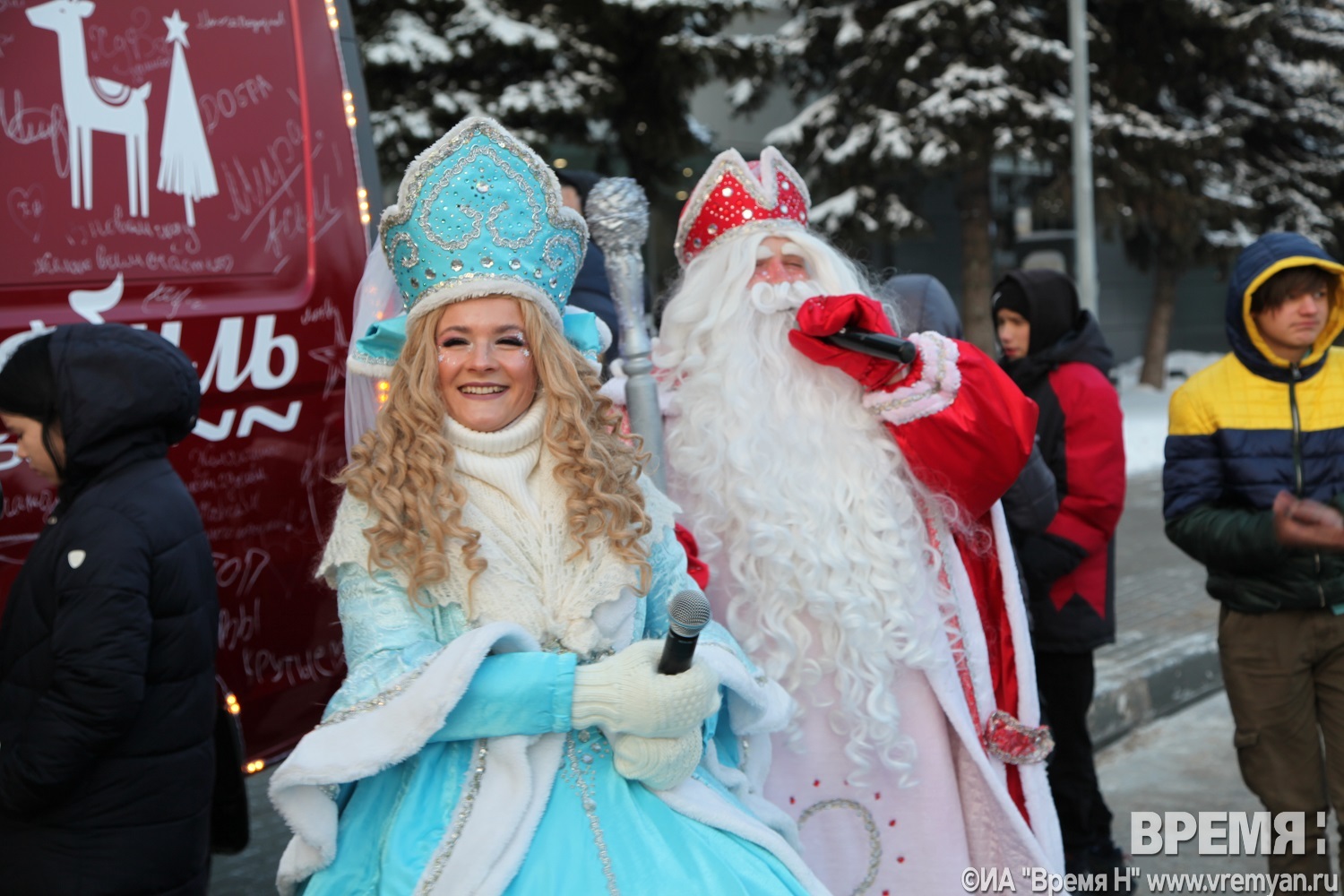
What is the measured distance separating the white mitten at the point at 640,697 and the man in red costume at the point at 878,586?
3.40 ft

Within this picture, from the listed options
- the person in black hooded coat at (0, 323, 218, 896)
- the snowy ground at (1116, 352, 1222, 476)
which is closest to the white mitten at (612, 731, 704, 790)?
the person in black hooded coat at (0, 323, 218, 896)

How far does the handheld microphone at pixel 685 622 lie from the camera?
2.03 meters

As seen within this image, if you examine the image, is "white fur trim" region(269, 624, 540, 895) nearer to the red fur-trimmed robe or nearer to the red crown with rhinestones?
the red fur-trimmed robe

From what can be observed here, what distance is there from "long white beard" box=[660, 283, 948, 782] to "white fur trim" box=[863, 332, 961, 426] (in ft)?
0.31

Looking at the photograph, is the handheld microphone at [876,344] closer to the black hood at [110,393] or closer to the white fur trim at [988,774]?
the white fur trim at [988,774]

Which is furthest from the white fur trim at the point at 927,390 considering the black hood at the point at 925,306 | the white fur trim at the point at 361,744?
the white fur trim at the point at 361,744

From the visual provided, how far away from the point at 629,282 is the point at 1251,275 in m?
1.96

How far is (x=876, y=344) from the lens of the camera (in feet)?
10.7

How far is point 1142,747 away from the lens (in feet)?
20.6

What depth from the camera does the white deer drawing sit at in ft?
10.9

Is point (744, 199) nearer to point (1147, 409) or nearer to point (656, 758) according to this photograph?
point (656, 758)

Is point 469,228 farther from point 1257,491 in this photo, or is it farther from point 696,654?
point 1257,491

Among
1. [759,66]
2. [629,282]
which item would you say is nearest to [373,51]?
[759,66]

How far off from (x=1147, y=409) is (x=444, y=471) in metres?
20.6
